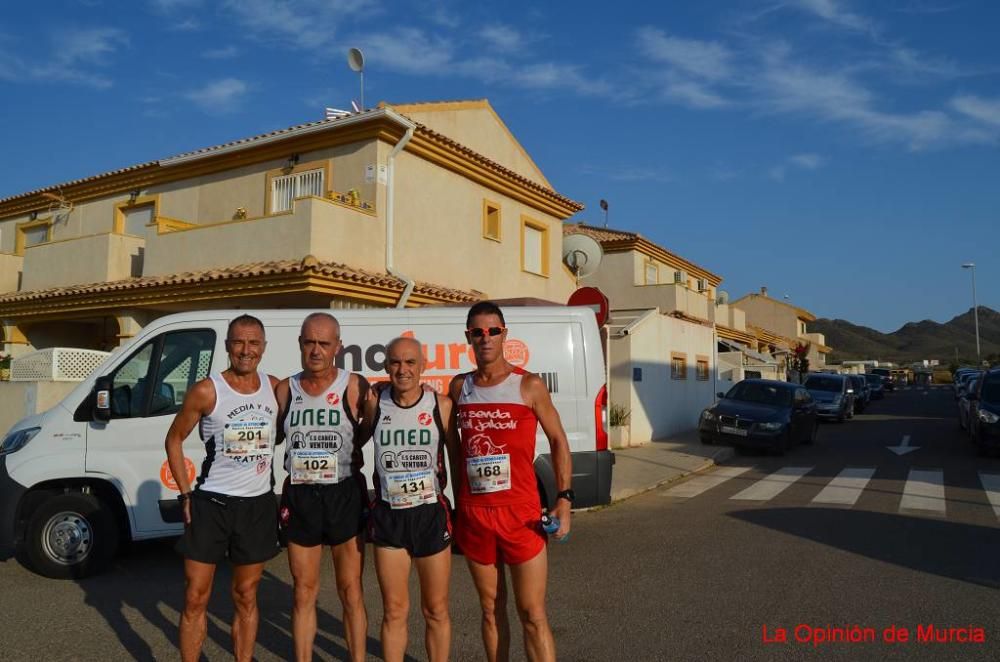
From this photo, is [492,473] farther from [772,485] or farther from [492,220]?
[492,220]

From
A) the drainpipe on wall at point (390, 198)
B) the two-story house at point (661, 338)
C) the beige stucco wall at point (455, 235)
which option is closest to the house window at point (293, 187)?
the drainpipe on wall at point (390, 198)

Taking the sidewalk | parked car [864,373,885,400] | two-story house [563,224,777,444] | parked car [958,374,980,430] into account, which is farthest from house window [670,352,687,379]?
parked car [864,373,885,400]

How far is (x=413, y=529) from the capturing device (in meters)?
3.87

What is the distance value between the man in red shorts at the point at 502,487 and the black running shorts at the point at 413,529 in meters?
0.10

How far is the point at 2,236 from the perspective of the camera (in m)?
21.8

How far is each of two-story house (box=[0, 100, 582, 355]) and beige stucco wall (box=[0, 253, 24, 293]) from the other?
31 millimetres

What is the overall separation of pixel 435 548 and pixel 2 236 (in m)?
22.6

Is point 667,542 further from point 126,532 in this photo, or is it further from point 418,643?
point 126,532

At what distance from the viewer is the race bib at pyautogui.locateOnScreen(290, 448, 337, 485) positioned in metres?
4.15

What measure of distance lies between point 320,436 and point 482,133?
1517 centimetres

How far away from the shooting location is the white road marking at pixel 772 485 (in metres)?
10.8

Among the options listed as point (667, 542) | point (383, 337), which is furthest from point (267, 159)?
point (667, 542)

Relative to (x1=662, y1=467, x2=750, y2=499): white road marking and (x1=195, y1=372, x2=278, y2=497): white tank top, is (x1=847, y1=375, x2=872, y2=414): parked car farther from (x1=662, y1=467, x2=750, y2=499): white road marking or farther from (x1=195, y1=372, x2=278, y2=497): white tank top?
(x1=195, y1=372, x2=278, y2=497): white tank top

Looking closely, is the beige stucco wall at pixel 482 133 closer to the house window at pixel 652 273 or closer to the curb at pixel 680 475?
the curb at pixel 680 475
